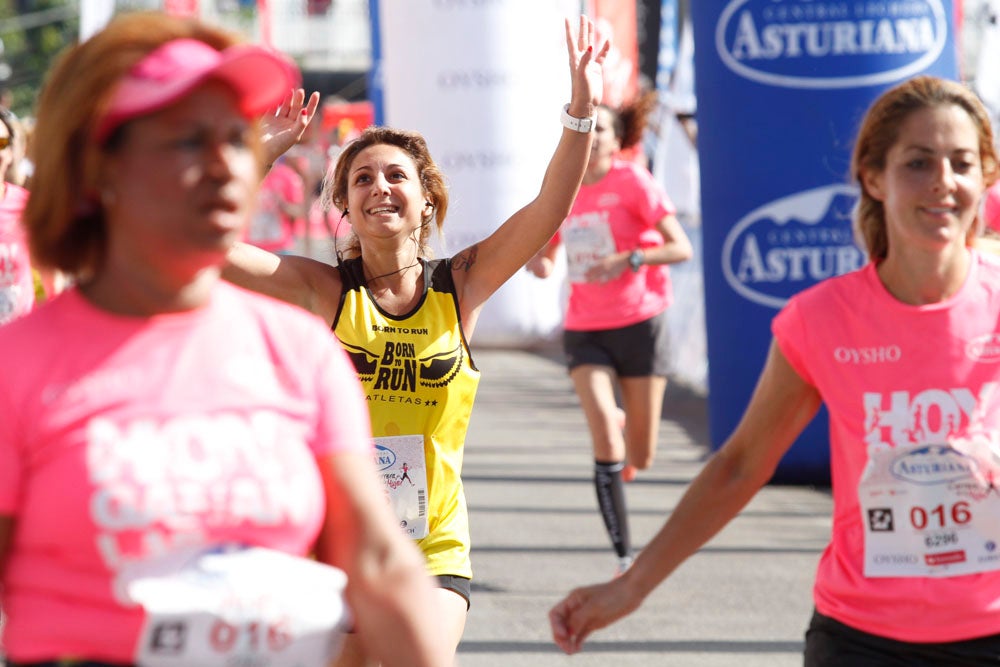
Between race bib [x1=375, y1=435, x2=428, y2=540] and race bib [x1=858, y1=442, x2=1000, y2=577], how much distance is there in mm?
1386

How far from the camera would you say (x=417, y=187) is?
4.68 metres

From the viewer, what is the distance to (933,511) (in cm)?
320

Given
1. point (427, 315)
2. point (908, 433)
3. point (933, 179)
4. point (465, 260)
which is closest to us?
point (908, 433)

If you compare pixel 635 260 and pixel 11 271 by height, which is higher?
pixel 11 271

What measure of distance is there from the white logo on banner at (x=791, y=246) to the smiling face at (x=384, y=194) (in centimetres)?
529

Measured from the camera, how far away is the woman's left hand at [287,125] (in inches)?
174

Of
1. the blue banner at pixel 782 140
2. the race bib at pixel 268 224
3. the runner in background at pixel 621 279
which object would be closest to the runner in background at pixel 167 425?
the runner in background at pixel 621 279

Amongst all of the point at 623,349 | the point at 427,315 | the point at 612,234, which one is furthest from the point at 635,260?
the point at 427,315

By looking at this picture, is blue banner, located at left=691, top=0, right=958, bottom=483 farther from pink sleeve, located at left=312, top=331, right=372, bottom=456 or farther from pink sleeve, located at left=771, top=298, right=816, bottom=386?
pink sleeve, located at left=312, top=331, right=372, bottom=456

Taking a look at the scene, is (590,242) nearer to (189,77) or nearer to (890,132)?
(890,132)

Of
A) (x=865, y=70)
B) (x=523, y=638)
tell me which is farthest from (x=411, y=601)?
(x=865, y=70)

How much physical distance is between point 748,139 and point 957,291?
21.7 feet

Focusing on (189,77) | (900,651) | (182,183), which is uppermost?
(189,77)

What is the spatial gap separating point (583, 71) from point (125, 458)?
2322 mm
